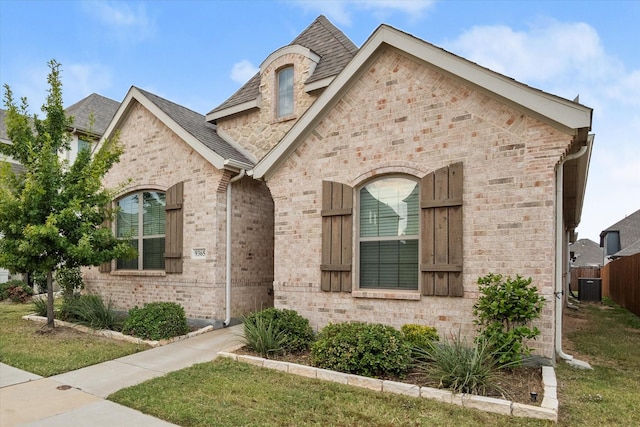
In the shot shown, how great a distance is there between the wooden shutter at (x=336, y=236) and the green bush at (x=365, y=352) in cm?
143

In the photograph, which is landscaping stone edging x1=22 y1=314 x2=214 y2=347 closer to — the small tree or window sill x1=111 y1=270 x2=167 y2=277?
the small tree

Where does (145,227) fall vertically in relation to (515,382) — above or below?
above

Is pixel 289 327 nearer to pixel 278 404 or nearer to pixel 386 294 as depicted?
pixel 386 294

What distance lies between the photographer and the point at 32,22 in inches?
500

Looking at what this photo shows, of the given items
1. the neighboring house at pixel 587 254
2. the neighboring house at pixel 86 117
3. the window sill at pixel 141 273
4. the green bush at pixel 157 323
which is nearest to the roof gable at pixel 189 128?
the window sill at pixel 141 273

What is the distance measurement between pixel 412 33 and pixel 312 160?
2.94m

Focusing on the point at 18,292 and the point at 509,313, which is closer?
the point at 509,313

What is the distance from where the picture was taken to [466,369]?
516cm

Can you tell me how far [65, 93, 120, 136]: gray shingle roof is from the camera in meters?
22.6

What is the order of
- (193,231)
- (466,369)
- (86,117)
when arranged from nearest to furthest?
(466,369)
(193,231)
(86,117)

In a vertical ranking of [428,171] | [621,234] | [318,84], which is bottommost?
[621,234]

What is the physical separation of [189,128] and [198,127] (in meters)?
0.84

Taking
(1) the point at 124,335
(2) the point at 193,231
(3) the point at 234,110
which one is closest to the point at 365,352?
(1) the point at 124,335

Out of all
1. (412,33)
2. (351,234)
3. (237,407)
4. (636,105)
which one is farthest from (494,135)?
(636,105)
